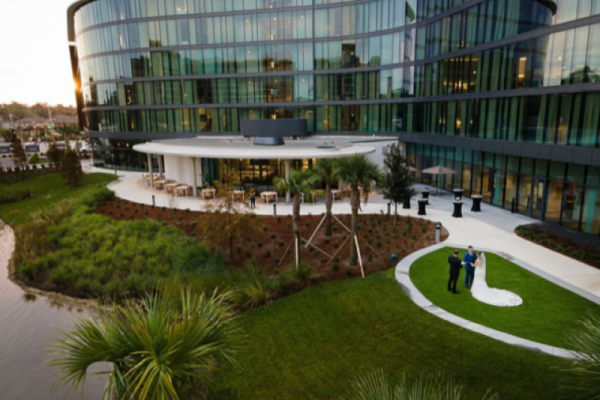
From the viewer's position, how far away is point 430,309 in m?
12.5

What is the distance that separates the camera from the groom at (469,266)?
13.8 metres

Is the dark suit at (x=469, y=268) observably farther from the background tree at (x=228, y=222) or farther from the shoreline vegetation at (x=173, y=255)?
the background tree at (x=228, y=222)

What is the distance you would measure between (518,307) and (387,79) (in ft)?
109

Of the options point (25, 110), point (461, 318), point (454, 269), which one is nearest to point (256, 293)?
point (461, 318)

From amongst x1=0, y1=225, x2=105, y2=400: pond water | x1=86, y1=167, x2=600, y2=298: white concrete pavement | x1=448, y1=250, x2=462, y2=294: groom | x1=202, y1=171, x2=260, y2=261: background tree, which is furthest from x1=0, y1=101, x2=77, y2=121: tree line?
x1=448, y1=250, x2=462, y2=294: groom

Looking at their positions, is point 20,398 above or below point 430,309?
below

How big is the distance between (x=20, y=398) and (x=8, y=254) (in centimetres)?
1444

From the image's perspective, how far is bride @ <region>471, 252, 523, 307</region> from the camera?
1276 cm

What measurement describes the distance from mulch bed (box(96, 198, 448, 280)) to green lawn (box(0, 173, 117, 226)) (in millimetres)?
10092

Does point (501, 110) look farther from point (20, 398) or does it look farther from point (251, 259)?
point (20, 398)

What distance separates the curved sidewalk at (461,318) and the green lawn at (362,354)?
0.90 ft

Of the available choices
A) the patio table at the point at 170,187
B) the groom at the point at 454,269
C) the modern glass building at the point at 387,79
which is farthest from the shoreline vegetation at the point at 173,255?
the modern glass building at the point at 387,79

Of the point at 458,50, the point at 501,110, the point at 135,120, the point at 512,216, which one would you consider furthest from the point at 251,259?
the point at 135,120

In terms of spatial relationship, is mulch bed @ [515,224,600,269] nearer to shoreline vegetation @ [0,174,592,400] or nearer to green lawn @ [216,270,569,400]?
shoreline vegetation @ [0,174,592,400]
